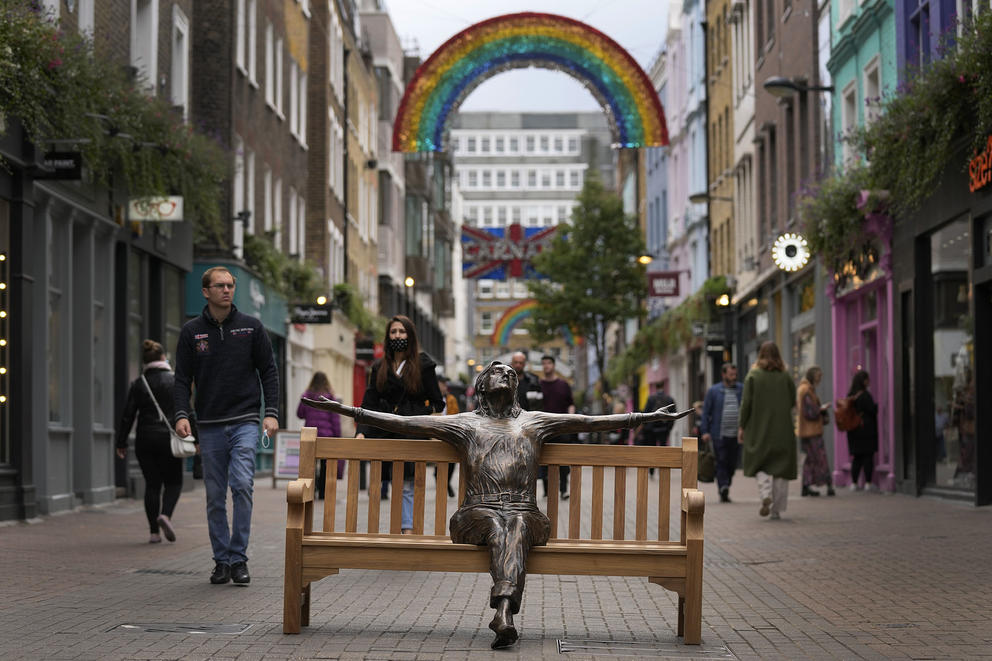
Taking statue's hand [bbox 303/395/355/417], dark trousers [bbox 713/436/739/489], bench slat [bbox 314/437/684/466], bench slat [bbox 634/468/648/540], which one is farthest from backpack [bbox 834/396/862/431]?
statue's hand [bbox 303/395/355/417]

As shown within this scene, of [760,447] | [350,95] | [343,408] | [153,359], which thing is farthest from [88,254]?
[350,95]

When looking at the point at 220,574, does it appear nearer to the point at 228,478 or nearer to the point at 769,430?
the point at 228,478

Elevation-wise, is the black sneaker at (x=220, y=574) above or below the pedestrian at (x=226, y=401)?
below

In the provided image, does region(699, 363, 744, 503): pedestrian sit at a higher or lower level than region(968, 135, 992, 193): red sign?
lower

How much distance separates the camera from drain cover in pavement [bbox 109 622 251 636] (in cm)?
814

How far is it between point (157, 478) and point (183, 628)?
6.11 meters

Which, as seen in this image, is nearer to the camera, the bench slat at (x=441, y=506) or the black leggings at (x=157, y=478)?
the bench slat at (x=441, y=506)

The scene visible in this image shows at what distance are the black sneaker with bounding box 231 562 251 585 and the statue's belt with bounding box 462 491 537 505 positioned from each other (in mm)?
2746

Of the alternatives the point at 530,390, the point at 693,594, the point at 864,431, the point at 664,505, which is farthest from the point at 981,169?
the point at 693,594

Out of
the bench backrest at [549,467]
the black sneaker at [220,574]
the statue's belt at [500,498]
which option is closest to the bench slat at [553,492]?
the bench backrest at [549,467]

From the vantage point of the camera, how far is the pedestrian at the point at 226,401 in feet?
34.2

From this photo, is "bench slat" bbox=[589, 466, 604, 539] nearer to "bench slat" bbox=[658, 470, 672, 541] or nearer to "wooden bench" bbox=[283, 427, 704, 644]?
"wooden bench" bbox=[283, 427, 704, 644]

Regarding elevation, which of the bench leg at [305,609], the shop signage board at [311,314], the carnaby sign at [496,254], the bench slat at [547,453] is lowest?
the bench leg at [305,609]

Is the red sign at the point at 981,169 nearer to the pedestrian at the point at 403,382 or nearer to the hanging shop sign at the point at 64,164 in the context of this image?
the pedestrian at the point at 403,382
